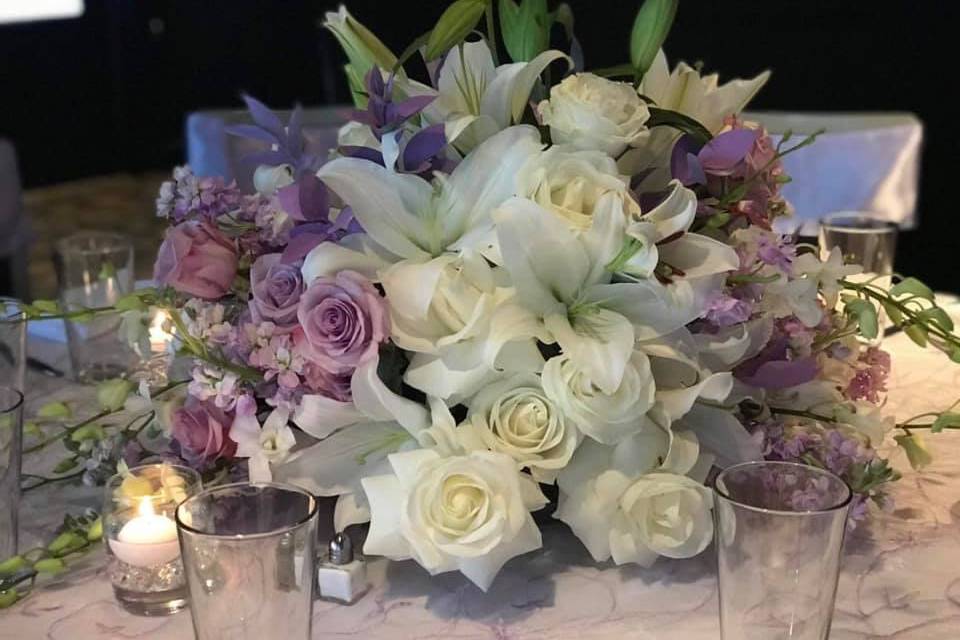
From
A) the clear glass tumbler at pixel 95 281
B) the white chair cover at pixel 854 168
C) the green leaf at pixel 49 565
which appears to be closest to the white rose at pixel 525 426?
the green leaf at pixel 49 565

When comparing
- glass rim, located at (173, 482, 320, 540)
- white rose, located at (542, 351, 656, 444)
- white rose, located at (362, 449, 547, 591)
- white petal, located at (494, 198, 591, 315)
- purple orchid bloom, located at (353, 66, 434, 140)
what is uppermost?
purple orchid bloom, located at (353, 66, 434, 140)

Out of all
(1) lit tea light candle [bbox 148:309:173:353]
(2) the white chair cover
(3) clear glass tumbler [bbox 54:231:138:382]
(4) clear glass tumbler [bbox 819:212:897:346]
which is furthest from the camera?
(2) the white chair cover

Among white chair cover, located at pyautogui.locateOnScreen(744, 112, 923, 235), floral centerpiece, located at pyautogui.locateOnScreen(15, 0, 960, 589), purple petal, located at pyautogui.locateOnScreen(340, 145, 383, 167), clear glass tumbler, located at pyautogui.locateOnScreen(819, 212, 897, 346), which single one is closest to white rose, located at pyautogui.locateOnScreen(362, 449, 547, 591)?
floral centerpiece, located at pyautogui.locateOnScreen(15, 0, 960, 589)

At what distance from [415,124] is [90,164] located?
5.17m

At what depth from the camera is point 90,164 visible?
19.0 feet

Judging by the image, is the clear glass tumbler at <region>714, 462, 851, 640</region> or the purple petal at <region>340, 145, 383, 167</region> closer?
the clear glass tumbler at <region>714, 462, 851, 640</region>

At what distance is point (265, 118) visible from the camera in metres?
0.96

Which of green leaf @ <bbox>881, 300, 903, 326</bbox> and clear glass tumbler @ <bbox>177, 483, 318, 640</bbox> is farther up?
green leaf @ <bbox>881, 300, 903, 326</bbox>

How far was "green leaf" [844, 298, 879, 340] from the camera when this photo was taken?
0.96 metres

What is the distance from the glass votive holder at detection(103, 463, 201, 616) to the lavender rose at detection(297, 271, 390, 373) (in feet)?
0.52

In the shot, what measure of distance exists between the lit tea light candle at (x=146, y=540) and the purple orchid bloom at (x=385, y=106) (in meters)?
0.33

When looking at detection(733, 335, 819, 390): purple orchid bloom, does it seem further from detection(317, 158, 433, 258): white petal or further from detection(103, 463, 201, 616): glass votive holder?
detection(103, 463, 201, 616): glass votive holder

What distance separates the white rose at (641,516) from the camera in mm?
904

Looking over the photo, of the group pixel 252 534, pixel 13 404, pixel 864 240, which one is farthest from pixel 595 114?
pixel 864 240
